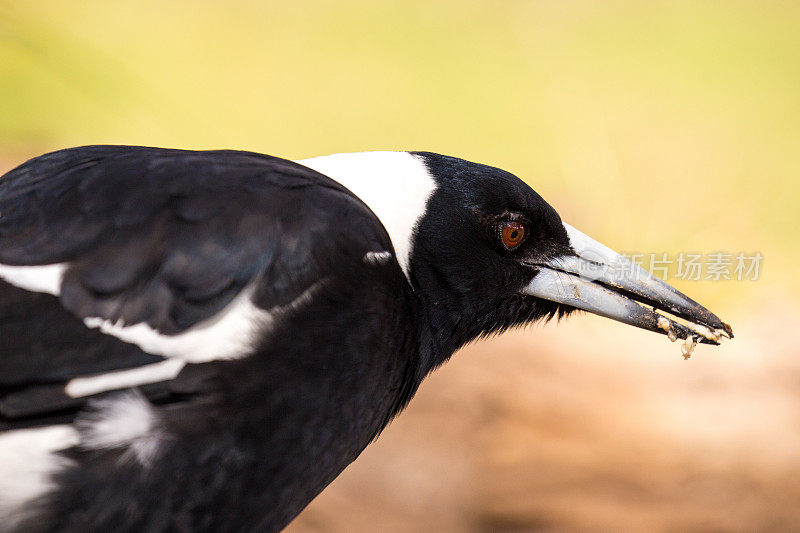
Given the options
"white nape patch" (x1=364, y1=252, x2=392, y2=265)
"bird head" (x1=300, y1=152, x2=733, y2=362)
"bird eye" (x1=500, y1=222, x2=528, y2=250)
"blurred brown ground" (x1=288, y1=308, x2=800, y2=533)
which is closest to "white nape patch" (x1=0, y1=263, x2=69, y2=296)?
"white nape patch" (x1=364, y1=252, x2=392, y2=265)

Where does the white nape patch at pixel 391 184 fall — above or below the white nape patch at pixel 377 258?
above

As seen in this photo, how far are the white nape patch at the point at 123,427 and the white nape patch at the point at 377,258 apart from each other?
1.14ft

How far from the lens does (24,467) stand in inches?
40.1

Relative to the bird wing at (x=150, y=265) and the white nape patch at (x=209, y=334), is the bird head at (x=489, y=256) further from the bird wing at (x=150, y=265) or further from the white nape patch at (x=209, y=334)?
the white nape patch at (x=209, y=334)

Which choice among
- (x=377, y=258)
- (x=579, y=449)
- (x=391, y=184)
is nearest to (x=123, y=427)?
(x=377, y=258)

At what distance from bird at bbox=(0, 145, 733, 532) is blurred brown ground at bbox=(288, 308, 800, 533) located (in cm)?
102

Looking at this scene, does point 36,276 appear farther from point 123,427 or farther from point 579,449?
point 579,449

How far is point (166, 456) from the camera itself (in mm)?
1057

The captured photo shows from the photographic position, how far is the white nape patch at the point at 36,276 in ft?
3.47

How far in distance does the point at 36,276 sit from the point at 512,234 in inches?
29.0

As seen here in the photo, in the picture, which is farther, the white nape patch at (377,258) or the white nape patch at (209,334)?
the white nape patch at (377,258)

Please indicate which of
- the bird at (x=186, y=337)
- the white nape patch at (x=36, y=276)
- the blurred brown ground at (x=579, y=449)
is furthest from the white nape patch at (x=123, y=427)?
the blurred brown ground at (x=579, y=449)

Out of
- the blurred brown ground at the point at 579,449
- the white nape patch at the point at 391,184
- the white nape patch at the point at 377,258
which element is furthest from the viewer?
the blurred brown ground at the point at 579,449

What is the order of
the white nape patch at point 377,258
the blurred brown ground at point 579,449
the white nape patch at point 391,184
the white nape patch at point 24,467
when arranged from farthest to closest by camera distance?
the blurred brown ground at point 579,449
the white nape patch at point 391,184
the white nape patch at point 377,258
the white nape patch at point 24,467
